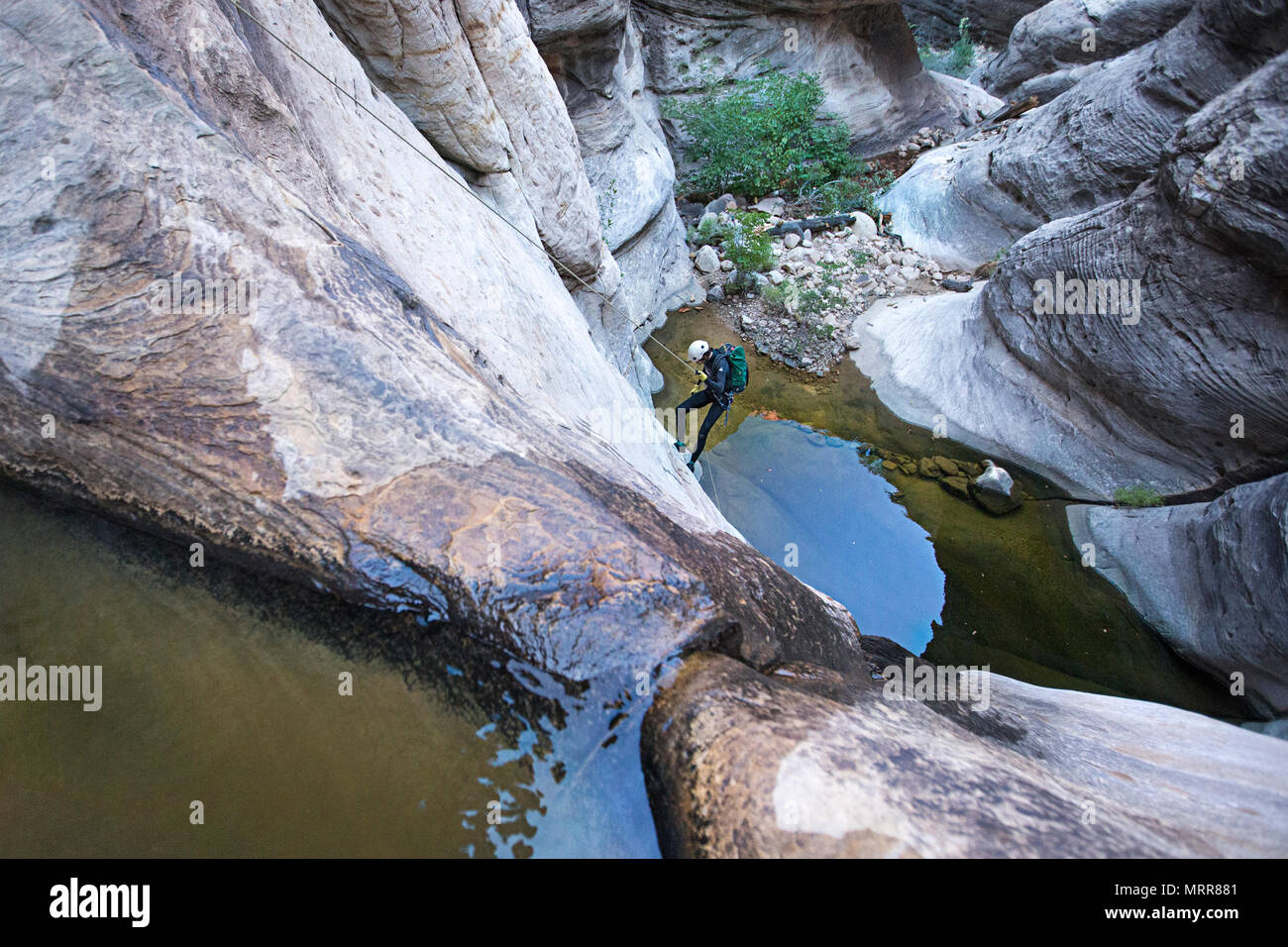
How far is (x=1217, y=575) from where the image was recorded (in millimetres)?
5785

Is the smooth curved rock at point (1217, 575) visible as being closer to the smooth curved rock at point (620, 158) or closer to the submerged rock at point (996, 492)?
the submerged rock at point (996, 492)

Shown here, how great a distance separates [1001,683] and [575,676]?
3292 millimetres

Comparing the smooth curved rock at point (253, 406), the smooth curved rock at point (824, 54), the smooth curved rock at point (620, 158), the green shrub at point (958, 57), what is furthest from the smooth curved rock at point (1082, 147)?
the smooth curved rock at point (253, 406)

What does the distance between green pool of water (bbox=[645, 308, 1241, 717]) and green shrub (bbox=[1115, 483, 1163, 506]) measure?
52cm

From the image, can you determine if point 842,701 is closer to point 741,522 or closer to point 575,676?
point 575,676

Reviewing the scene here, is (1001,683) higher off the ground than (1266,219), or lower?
lower

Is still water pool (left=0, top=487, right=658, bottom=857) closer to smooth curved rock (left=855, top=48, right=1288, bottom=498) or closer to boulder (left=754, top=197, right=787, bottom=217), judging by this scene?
smooth curved rock (left=855, top=48, right=1288, bottom=498)

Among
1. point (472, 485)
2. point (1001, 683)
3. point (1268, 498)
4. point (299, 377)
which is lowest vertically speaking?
point (1001, 683)

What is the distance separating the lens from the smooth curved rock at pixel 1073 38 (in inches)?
494

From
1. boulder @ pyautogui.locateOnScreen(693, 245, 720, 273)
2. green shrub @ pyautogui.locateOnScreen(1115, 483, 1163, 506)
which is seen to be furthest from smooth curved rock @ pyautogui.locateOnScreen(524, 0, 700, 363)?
green shrub @ pyautogui.locateOnScreen(1115, 483, 1163, 506)

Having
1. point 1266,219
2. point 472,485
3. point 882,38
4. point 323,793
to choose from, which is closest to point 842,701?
point 472,485

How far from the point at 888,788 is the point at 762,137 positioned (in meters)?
13.4

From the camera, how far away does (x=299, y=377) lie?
110 inches

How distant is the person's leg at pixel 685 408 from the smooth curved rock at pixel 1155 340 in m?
2.73
